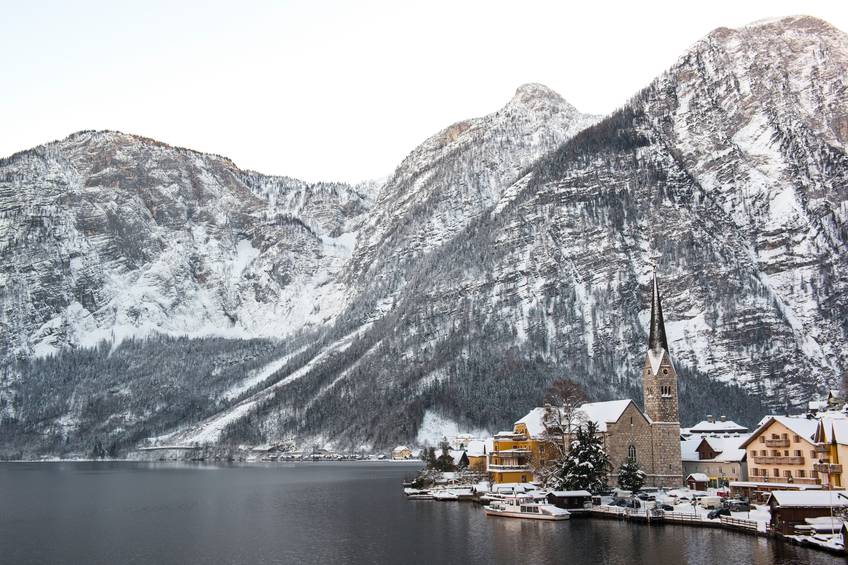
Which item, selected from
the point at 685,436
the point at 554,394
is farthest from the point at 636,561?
the point at 685,436

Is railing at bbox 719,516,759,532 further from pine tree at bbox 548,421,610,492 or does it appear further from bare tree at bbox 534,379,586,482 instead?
bare tree at bbox 534,379,586,482

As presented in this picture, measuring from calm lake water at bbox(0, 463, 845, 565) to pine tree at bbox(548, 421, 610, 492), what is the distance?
38.6 feet

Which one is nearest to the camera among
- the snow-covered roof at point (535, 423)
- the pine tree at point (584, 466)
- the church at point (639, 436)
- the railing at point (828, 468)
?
the railing at point (828, 468)

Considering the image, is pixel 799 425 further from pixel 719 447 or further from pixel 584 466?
pixel 584 466

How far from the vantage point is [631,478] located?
4131 inches

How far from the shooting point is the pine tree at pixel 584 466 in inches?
3971

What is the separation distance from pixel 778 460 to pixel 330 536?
50.7 m

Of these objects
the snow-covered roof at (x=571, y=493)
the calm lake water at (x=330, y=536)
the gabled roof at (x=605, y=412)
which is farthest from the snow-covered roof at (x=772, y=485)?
the gabled roof at (x=605, y=412)

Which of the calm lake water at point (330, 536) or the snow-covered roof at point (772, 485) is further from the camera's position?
the snow-covered roof at point (772, 485)

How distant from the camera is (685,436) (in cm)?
12775

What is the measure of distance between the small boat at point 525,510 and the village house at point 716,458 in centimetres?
3061

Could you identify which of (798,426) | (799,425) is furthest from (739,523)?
(799,425)

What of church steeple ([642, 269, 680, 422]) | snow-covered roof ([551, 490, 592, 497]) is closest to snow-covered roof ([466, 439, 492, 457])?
church steeple ([642, 269, 680, 422])

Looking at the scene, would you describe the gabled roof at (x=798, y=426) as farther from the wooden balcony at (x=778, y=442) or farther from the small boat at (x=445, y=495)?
the small boat at (x=445, y=495)
